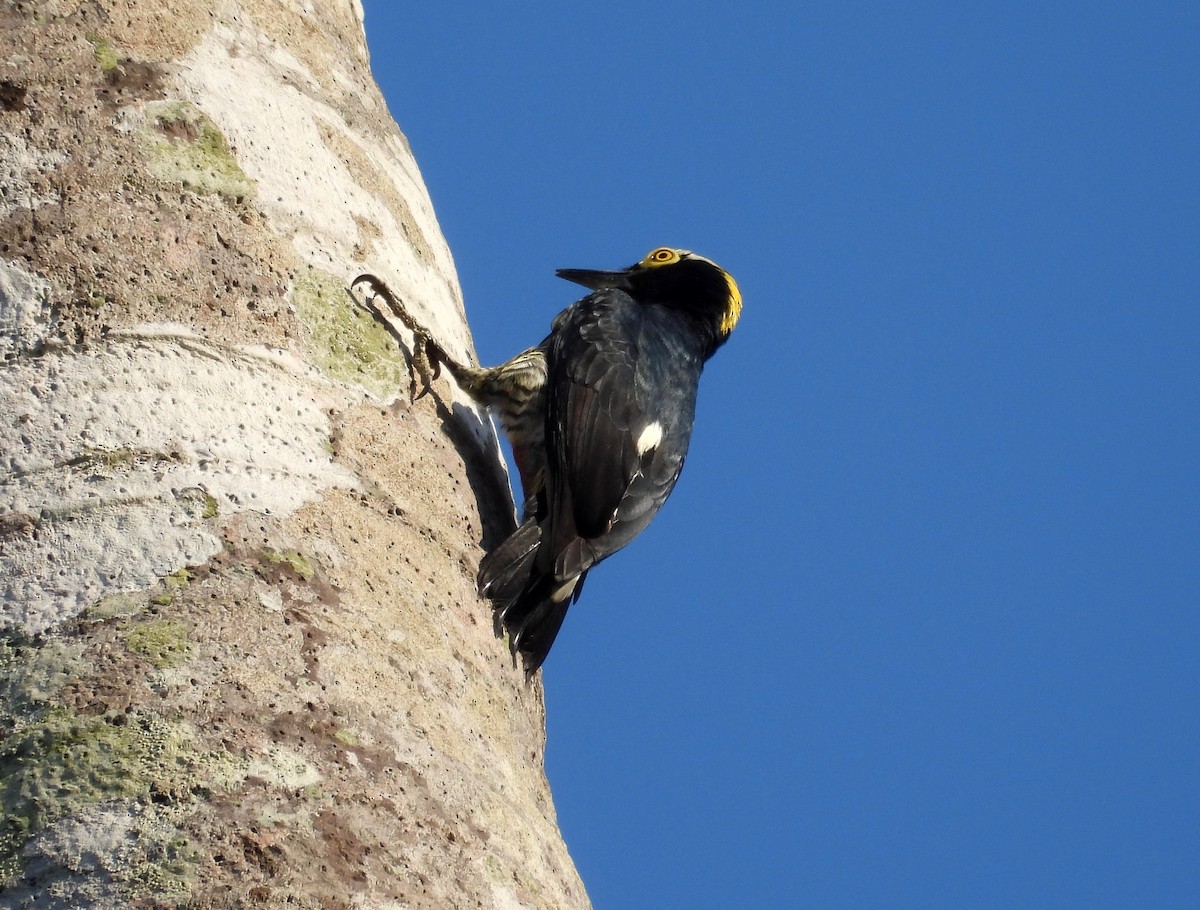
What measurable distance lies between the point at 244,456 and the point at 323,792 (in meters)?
0.68

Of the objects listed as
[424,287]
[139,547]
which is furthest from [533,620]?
[139,547]

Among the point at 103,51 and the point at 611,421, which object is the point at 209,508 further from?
the point at 611,421

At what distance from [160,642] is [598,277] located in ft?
13.3

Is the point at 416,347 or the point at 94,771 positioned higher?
the point at 416,347

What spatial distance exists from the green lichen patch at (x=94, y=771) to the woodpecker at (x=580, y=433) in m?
1.06

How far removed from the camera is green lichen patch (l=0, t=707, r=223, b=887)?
197 cm

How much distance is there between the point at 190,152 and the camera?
9.77ft

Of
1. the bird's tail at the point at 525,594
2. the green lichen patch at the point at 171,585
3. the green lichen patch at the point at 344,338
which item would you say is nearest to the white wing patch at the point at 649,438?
the bird's tail at the point at 525,594

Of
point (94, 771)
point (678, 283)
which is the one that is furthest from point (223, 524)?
point (678, 283)

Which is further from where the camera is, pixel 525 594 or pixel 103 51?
pixel 525 594

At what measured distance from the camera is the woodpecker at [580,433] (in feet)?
11.0

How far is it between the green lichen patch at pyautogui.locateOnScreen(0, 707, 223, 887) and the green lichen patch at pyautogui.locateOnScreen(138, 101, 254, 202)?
1.25m

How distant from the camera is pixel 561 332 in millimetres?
4906

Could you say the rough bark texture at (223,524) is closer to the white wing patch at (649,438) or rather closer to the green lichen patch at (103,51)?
the green lichen patch at (103,51)
